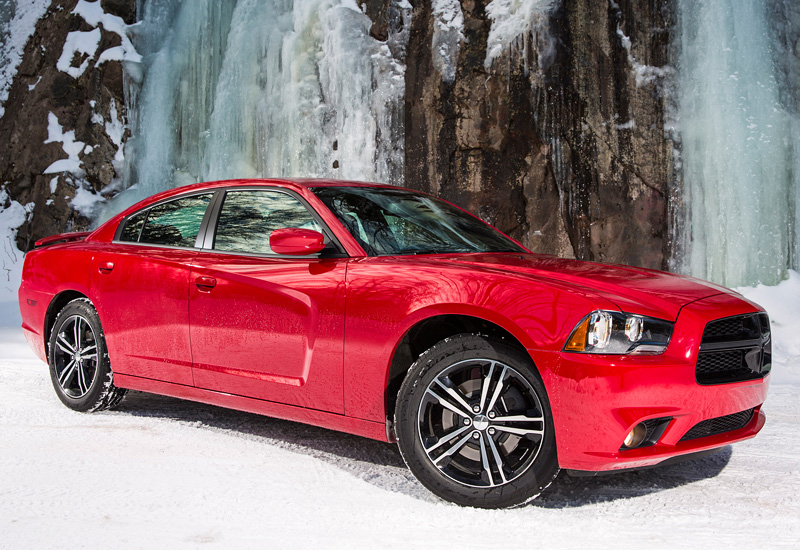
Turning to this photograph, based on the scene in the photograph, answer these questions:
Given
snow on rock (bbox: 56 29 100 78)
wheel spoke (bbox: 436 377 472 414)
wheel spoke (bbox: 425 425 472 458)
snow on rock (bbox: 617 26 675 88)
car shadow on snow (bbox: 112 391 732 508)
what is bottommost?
car shadow on snow (bbox: 112 391 732 508)

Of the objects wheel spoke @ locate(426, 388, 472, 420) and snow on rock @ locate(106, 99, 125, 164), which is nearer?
wheel spoke @ locate(426, 388, 472, 420)

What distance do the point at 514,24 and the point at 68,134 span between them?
9.16m

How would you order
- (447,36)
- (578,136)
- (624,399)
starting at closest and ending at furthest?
(624,399)
(578,136)
(447,36)

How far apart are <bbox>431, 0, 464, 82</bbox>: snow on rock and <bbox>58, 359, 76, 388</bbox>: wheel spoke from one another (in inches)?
320

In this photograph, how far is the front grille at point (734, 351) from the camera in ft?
9.34

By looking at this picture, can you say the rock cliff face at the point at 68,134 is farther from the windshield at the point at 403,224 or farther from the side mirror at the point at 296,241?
the side mirror at the point at 296,241

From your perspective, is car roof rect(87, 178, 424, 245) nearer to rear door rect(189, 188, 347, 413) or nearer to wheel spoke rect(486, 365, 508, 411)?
rear door rect(189, 188, 347, 413)

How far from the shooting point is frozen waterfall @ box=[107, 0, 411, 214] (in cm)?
1210

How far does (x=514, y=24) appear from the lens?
10.8m

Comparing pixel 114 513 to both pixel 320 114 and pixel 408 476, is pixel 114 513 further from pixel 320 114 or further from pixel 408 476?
pixel 320 114

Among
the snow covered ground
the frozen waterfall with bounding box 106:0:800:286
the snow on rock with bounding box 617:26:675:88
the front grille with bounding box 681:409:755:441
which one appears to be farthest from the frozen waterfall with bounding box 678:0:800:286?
the front grille with bounding box 681:409:755:441

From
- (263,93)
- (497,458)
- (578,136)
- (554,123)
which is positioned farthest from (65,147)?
(497,458)

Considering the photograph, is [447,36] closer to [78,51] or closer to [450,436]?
[78,51]

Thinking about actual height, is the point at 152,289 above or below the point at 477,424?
above
